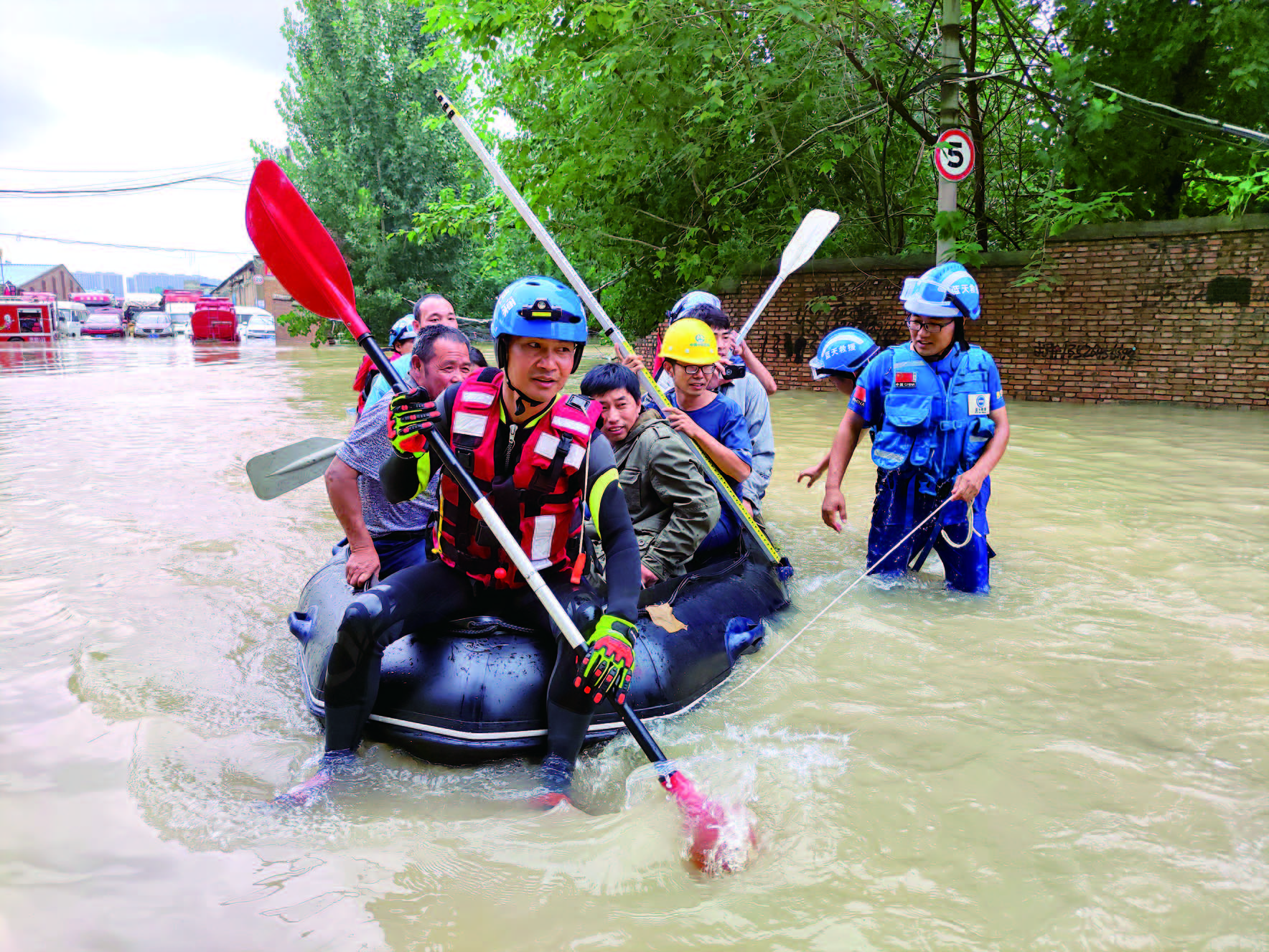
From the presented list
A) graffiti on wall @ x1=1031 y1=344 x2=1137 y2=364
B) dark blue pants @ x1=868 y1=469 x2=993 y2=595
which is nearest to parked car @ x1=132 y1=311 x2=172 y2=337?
graffiti on wall @ x1=1031 y1=344 x2=1137 y2=364

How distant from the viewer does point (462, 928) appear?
235 cm

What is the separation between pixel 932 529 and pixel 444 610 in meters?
2.86

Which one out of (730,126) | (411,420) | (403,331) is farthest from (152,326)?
(411,420)

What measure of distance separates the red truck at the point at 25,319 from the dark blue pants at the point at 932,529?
43.9 meters

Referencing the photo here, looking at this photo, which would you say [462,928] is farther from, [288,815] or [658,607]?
[658,607]

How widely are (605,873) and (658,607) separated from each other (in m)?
1.21

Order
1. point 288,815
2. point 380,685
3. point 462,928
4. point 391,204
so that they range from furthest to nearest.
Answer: point 391,204
point 380,685
point 288,815
point 462,928

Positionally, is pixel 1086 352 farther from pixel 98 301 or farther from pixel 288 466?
pixel 98 301

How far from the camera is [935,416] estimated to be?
4695 millimetres

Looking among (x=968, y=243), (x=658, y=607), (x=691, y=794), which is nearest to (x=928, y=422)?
(x=658, y=607)

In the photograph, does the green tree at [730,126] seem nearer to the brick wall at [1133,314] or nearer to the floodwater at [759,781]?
the brick wall at [1133,314]

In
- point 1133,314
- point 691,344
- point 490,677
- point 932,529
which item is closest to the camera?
point 490,677

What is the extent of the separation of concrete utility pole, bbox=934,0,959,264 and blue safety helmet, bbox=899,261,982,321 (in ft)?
25.4

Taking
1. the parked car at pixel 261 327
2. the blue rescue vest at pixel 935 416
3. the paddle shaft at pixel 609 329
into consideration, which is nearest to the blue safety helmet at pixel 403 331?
the paddle shaft at pixel 609 329
